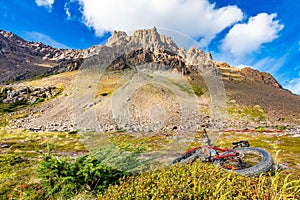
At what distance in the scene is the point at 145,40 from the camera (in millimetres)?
10570

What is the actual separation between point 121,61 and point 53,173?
6.13 metres

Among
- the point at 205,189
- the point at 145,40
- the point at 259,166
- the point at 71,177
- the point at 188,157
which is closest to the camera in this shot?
the point at 205,189

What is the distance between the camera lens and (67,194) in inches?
236

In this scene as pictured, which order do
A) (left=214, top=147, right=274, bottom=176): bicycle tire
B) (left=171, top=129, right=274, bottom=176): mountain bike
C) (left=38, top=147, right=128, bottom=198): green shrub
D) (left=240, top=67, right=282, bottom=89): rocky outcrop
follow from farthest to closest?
(left=240, top=67, right=282, bottom=89): rocky outcrop → (left=171, top=129, right=274, bottom=176): mountain bike → (left=214, top=147, right=274, bottom=176): bicycle tire → (left=38, top=147, right=128, bottom=198): green shrub

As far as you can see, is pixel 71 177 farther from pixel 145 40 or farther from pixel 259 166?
pixel 145 40

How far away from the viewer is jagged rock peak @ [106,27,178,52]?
892 centimetres

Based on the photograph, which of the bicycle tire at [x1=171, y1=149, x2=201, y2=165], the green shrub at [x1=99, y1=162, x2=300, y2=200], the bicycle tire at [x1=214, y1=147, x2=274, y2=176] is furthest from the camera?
the bicycle tire at [x1=171, y1=149, x2=201, y2=165]

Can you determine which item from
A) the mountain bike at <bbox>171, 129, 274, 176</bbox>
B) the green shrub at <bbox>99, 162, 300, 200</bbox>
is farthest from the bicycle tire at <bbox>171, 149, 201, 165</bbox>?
the green shrub at <bbox>99, 162, 300, 200</bbox>

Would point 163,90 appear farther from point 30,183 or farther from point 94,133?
point 30,183

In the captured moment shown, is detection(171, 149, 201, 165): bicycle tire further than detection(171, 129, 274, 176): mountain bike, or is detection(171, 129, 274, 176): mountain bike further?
detection(171, 149, 201, 165): bicycle tire

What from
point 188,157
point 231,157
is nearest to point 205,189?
point 231,157

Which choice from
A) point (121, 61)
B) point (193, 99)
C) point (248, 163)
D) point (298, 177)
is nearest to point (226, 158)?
point (248, 163)

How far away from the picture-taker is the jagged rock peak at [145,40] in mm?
8922

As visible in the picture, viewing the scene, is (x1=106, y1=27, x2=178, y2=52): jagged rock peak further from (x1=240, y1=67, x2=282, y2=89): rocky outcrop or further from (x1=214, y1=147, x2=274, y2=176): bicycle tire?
(x1=240, y1=67, x2=282, y2=89): rocky outcrop
